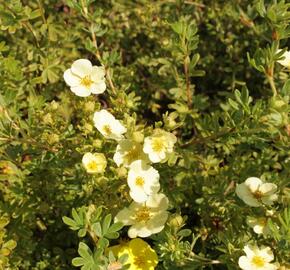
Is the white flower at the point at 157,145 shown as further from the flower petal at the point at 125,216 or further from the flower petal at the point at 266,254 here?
the flower petal at the point at 266,254

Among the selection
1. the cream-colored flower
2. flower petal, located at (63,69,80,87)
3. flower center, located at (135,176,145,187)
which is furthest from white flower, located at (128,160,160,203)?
flower petal, located at (63,69,80,87)

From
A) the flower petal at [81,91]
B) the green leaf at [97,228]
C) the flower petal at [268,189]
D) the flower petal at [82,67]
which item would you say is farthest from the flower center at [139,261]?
the flower petal at [82,67]

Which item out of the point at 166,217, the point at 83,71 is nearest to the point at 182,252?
the point at 166,217

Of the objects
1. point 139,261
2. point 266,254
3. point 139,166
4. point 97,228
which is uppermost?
point 139,166

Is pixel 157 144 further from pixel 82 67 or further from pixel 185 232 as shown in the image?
pixel 82 67

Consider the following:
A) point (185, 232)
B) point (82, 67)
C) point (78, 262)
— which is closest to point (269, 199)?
point (185, 232)
